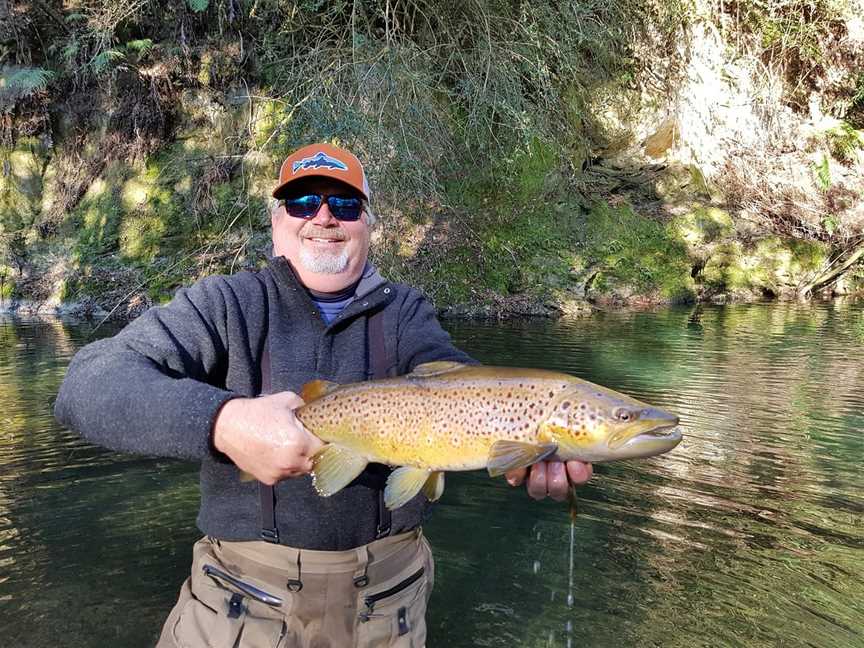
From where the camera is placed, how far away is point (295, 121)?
12.8 m

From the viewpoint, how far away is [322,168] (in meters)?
2.73

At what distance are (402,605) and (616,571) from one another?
2.45 meters

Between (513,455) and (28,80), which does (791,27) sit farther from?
(513,455)

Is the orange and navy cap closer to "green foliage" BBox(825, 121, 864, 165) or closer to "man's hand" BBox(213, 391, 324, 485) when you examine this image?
"man's hand" BBox(213, 391, 324, 485)

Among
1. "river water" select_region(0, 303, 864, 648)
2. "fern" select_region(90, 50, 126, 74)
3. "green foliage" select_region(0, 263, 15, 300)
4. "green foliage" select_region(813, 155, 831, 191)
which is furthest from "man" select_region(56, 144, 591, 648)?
"green foliage" select_region(813, 155, 831, 191)

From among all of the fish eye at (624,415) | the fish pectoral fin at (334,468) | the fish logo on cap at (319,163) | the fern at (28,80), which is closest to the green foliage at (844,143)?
the fern at (28,80)

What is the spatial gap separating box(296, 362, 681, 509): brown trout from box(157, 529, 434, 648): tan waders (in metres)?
0.36

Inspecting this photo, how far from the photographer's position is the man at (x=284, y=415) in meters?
1.91

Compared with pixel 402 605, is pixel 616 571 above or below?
below

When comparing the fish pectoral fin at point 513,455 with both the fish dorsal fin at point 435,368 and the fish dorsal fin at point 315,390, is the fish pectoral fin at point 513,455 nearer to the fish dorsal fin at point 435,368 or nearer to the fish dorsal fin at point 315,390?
the fish dorsal fin at point 435,368

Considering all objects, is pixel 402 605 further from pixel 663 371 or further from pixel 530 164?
pixel 530 164

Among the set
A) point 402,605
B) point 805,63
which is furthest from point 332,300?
point 805,63

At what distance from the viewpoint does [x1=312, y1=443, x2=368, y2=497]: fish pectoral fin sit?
214 centimetres

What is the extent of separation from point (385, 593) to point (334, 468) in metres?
0.65
